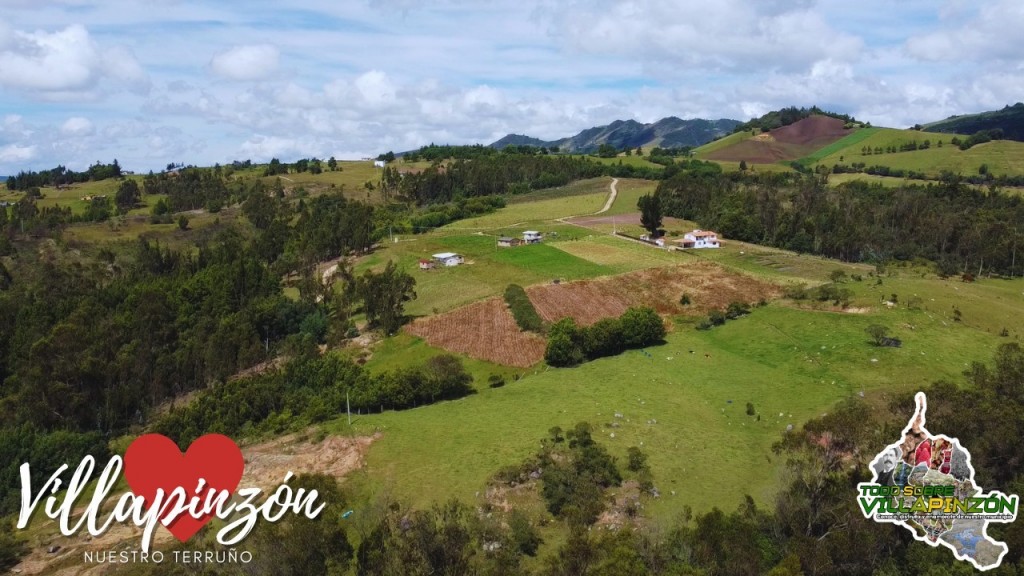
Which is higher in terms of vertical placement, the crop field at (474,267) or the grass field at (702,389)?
the crop field at (474,267)

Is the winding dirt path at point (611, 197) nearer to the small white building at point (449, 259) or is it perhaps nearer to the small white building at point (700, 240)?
the small white building at point (700, 240)

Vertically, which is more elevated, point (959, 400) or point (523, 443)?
point (959, 400)

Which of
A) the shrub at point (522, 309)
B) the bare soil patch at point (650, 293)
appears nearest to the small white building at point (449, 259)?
the shrub at point (522, 309)

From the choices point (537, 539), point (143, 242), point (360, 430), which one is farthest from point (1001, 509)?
point (143, 242)

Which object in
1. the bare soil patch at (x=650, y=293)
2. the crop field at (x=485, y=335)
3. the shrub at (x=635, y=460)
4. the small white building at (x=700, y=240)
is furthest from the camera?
the small white building at (x=700, y=240)

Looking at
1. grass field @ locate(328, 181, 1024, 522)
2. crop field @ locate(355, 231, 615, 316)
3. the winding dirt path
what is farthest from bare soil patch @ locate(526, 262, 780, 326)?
the winding dirt path

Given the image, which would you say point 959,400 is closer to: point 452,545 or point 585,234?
point 452,545

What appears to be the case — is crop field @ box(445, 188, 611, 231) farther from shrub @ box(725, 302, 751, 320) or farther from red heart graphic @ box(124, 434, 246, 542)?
red heart graphic @ box(124, 434, 246, 542)
